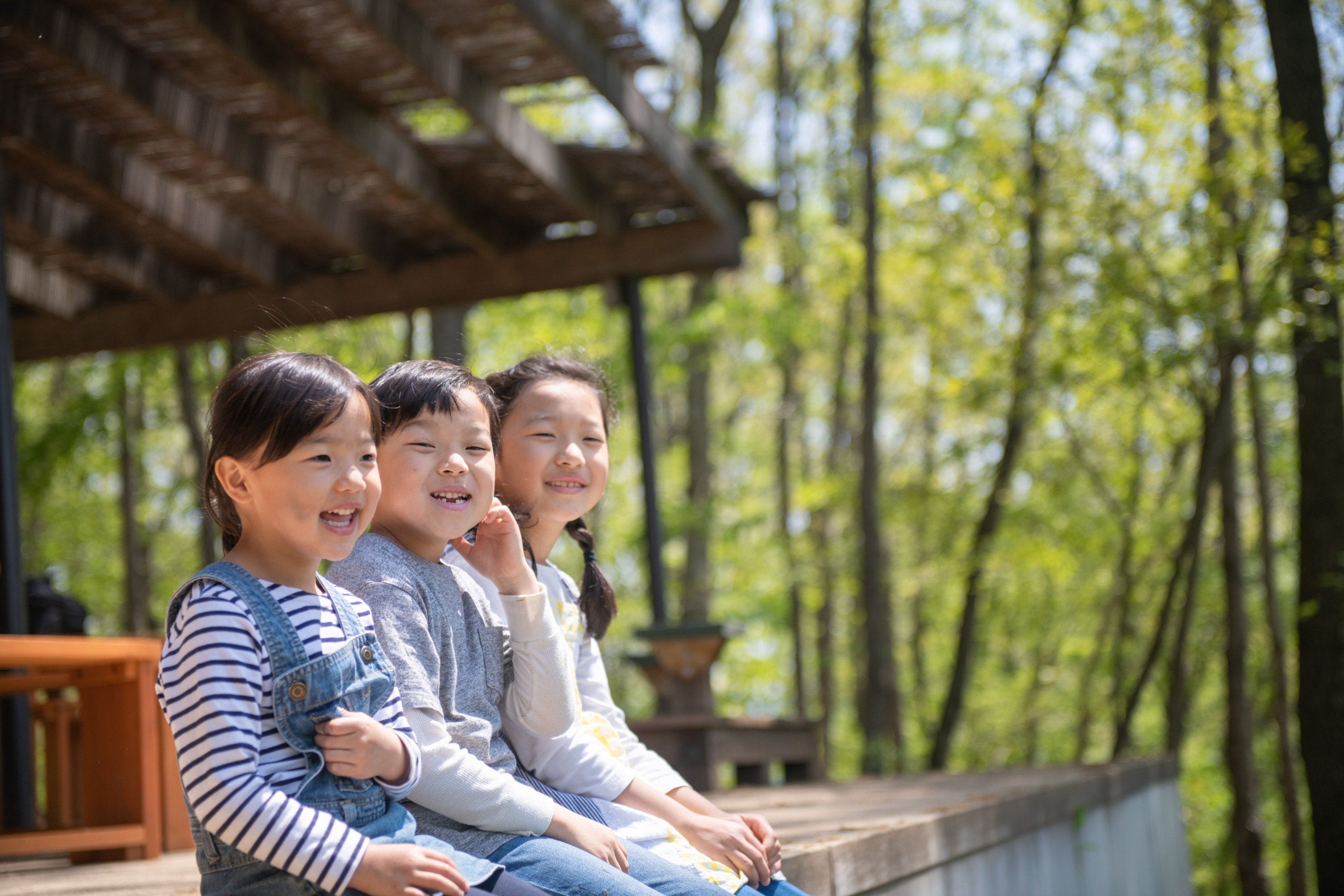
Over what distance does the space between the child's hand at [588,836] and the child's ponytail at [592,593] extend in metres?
0.61

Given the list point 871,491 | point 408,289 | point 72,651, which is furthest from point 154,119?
point 871,491

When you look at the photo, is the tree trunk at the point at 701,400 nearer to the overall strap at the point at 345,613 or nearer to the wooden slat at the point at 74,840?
the wooden slat at the point at 74,840

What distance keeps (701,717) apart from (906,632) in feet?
53.7

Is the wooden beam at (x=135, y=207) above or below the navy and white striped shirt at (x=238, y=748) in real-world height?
above

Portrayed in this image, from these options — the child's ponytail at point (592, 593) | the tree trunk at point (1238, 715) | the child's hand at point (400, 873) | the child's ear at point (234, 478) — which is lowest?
the tree trunk at point (1238, 715)

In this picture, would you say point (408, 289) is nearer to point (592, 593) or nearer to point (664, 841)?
point (592, 593)

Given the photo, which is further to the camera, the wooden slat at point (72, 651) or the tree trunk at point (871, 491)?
the tree trunk at point (871, 491)

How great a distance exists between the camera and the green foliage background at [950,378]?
27.6 feet

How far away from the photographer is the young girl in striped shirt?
4.37 feet

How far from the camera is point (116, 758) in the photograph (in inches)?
134

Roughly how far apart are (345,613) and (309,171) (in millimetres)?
4489

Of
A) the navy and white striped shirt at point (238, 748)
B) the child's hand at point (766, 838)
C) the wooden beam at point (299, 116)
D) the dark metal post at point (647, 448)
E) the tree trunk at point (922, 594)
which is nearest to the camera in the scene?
the navy and white striped shirt at point (238, 748)

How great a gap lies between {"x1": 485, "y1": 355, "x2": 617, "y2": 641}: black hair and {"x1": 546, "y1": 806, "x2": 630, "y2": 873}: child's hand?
0.62 meters

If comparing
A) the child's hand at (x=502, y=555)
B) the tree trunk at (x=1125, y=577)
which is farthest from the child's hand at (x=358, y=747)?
the tree trunk at (x=1125, y=577)
